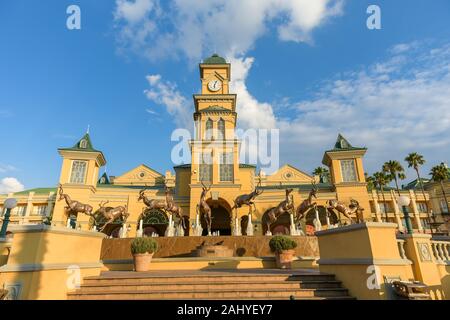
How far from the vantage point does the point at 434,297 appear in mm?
6699

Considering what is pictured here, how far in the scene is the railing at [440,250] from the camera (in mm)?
7637

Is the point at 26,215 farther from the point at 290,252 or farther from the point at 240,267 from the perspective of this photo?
the point at 290,252

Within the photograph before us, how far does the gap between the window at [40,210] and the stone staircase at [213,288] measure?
39.7 metres

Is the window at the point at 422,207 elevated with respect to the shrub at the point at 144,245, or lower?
elevated

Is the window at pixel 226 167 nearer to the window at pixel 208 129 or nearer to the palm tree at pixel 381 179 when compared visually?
the window at pixel 208 129

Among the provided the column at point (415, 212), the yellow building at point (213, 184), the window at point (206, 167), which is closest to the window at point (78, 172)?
the yellow building at point (213, 184)

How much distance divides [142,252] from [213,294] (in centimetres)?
478

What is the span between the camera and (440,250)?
7789mm

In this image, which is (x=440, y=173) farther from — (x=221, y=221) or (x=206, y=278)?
(x=206, y=278)

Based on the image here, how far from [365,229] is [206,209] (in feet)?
47.0

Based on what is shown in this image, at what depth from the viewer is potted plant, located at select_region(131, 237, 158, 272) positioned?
10320mm

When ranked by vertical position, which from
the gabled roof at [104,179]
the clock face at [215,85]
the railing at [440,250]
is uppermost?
the clock face at [215,85]

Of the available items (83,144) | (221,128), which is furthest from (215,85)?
(83,144)
